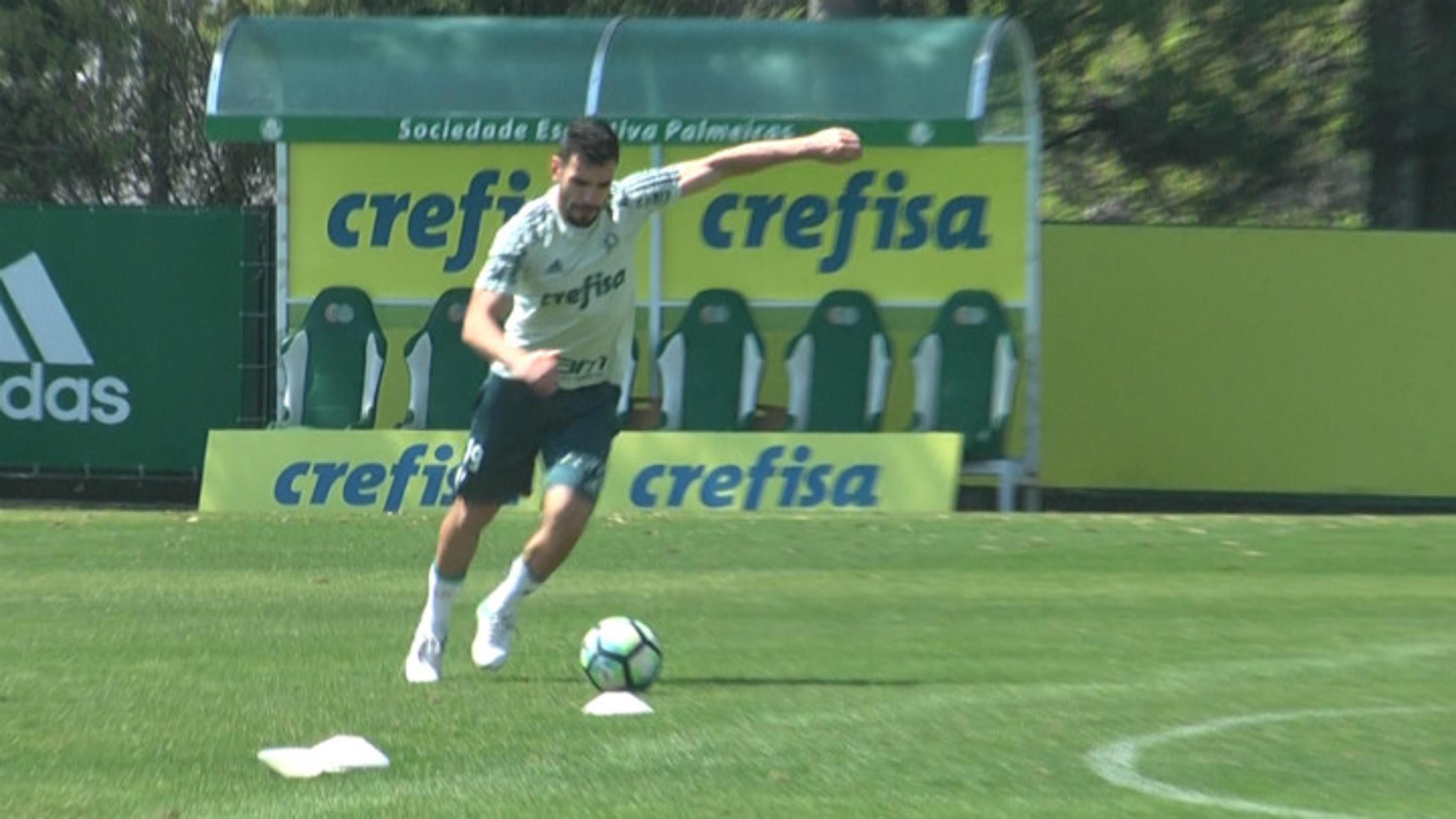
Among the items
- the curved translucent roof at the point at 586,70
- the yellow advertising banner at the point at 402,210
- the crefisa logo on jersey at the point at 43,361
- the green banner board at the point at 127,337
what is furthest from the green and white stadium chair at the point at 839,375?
the crefisa logo on jersey at the point at 43,361

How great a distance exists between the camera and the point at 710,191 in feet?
68.8

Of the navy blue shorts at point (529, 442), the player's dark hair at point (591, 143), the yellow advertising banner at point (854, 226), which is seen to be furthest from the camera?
the yellow advertising banner at point (854, 226)

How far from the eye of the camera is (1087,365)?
Result: 2206cm

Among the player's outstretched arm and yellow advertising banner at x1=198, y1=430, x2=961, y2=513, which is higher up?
the player's outstretched arm

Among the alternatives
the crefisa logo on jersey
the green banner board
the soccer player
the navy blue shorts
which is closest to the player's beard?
the soccer player

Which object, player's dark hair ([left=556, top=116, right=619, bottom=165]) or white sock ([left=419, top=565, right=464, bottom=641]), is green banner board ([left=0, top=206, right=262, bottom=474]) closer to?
white sock ([left=419, top=565, right=464, bottom=641])

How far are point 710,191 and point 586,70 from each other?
132 centimetres

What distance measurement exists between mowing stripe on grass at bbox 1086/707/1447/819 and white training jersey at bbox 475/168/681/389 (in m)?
2.39

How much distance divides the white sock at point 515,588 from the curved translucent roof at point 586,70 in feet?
36.2

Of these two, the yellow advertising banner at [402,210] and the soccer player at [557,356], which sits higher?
the yellow advertising banner at [402,210]

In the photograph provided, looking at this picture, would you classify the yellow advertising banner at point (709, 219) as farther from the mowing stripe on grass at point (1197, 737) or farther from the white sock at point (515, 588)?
the mowing stripe on grass at point (1197, 737)

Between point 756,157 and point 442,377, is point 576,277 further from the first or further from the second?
point 442,377

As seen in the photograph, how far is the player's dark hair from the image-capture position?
902 cm

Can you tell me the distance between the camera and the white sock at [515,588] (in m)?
9.61
